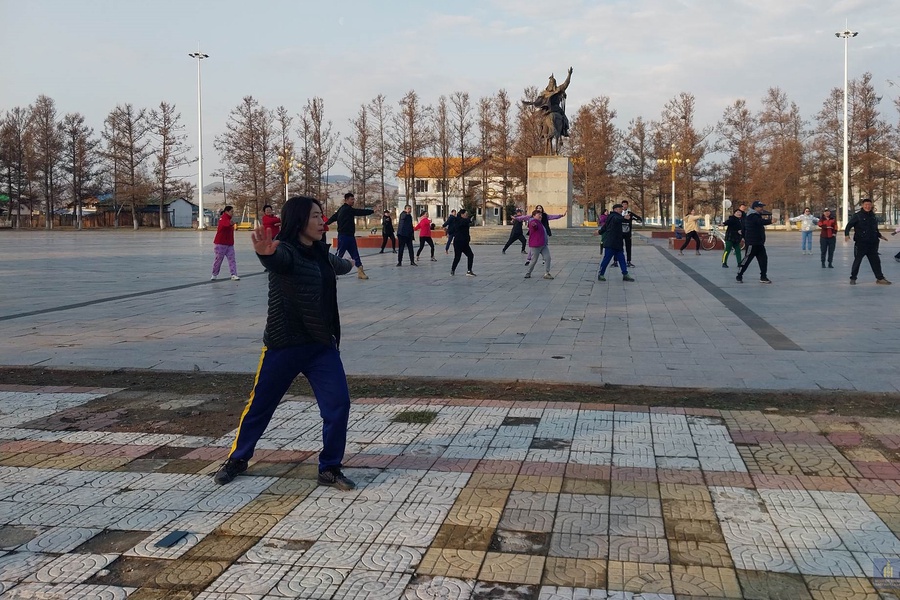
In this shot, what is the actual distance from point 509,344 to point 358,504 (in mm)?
4889

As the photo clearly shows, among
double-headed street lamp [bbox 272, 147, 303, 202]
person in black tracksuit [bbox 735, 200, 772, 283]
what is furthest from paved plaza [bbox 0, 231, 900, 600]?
double-headed street lamp [bbox 272, 147, 303, 202]

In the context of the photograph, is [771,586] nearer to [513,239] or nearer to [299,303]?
[299,303]

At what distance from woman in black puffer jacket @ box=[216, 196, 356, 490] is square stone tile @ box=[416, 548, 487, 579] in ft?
3.13

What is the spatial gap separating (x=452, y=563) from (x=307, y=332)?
1.53 meters

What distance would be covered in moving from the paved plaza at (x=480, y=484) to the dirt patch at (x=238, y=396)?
88 mm

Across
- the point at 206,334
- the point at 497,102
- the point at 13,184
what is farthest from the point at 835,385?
the point at 13,184

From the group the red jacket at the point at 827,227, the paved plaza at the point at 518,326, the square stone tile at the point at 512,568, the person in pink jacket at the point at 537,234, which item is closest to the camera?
the square stone tile at the point at 512,568

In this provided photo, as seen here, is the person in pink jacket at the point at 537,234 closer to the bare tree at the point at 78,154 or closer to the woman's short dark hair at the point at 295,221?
the woman's short dark hair at the point at 295,221

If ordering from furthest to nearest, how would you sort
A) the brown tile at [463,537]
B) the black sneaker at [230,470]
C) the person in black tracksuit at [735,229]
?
the person in black tracksuit at [735,229] → the black sneaker at [230,470] → the brown tile at [463,537]

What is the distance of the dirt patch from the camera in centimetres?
565

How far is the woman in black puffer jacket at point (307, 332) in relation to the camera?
4164 millimetres

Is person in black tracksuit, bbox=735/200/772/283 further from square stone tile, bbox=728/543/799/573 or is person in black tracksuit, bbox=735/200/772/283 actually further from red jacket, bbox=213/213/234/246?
square stone tile, bbox=728/543/799/573

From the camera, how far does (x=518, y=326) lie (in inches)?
394

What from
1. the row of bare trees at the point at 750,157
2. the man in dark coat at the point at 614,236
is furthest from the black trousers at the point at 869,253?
the row of bare trees at the point at 750,157
